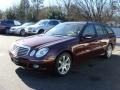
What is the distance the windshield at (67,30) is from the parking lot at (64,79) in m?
1.14

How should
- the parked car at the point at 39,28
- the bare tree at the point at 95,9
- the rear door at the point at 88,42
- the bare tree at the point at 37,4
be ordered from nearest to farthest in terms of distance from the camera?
the rear door at the point at 88,42 → the parked car at the point at 39,28 → the bare tree at the point at 95,9 → the bare tree at the point at 37,4

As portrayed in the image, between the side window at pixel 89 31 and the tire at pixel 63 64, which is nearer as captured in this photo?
the tire at pixel 63 64

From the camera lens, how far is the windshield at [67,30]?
8.57m

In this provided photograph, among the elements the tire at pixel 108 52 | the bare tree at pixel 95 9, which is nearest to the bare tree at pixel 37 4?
the bare tree at pixel 95 9

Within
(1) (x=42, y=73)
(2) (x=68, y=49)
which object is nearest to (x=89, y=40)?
(2) (x=68, y=49)

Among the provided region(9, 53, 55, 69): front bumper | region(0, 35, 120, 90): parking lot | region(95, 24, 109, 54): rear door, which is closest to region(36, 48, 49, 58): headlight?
region(9, 53, 55, 69): front bumper

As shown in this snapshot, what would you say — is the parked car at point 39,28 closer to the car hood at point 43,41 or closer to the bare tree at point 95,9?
the bare tree at point 95,9

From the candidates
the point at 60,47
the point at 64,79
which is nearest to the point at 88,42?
the point at 60,47

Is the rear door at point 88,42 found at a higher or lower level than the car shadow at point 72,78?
higher

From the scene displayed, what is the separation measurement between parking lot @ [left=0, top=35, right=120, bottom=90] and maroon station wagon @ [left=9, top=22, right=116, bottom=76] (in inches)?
12.7

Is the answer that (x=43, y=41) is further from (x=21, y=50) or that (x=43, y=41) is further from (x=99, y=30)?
(x=99, y=30)

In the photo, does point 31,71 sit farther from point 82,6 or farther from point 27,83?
point 82,6

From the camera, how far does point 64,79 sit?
7.27 m

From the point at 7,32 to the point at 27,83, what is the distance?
20.2 metres
